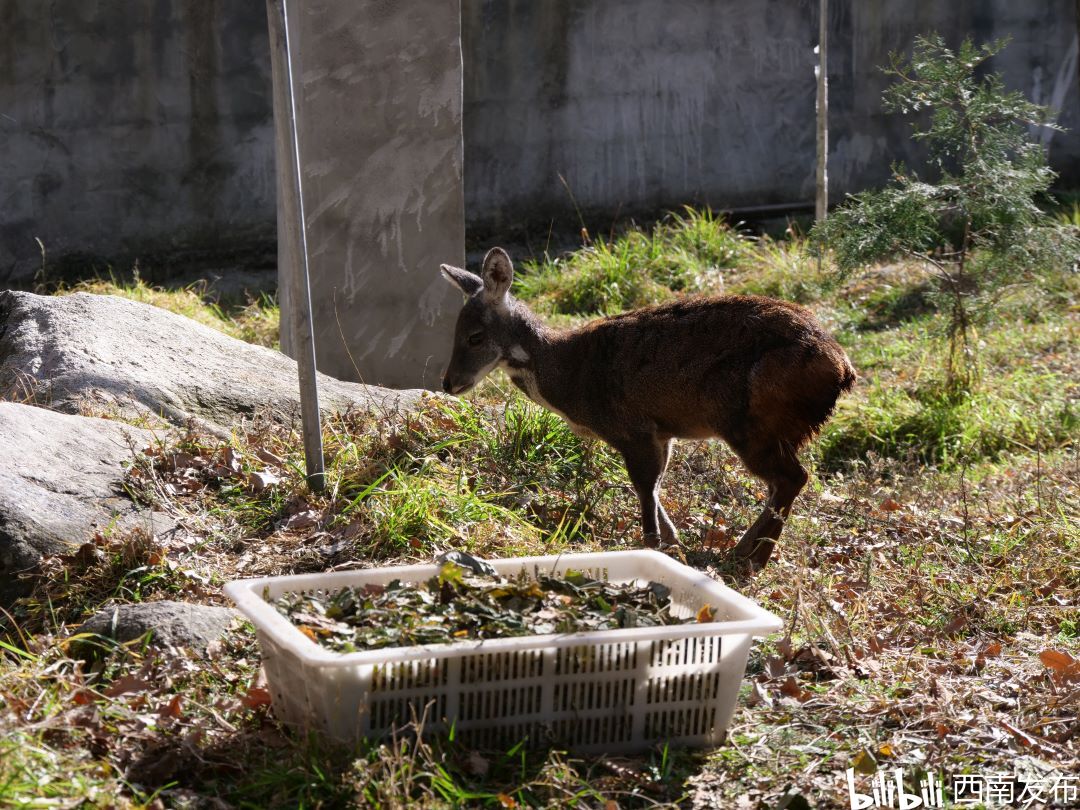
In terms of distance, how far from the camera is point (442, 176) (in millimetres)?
8852

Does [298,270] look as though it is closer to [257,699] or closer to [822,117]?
[257,699]

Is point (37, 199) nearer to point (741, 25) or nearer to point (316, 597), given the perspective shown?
point (741, 25)

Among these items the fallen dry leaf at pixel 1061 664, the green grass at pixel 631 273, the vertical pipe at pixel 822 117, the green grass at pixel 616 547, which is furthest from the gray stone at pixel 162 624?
the vertical pipe at pixel 822 117

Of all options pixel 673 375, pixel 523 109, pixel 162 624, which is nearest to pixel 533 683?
pixel 162 624

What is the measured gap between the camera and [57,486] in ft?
17.8

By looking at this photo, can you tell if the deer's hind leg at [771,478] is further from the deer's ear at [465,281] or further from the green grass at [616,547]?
the deer's ear at [465,281]

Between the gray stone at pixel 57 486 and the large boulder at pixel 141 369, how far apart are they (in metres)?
0.54

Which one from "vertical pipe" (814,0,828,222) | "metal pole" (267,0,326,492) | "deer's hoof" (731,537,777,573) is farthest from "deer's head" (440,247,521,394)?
"vertical pipe" (814,0,828,222)

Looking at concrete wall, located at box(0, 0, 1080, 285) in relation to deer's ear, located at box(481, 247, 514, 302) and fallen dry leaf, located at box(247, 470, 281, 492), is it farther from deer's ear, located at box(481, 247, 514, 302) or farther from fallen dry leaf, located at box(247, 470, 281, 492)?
fallen dry leaf, located at box(247, 470, 281, 492)

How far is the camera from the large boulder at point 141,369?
6.70 meters

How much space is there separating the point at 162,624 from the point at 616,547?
2.43 m

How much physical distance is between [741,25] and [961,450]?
775cm

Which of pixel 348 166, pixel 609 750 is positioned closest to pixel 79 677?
pixel 609 750

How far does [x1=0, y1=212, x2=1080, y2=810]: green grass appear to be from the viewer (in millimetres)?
3787
